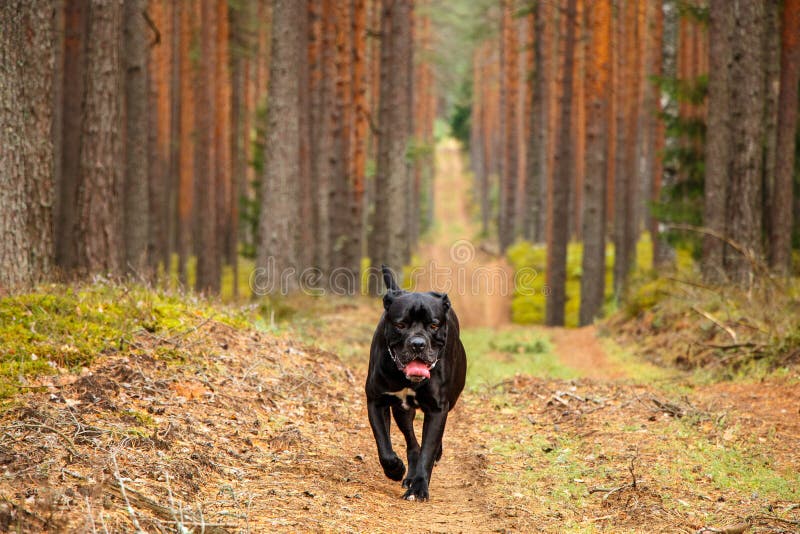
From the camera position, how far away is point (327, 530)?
4.97 meters

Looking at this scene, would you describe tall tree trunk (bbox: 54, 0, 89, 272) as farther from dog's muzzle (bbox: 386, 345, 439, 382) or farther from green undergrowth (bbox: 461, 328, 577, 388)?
dog's muzzle (bbox: 386, 345, 439, 382)

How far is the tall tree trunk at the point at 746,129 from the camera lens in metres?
15.1

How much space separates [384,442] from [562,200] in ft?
60.6

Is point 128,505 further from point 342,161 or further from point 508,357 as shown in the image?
point 342,161

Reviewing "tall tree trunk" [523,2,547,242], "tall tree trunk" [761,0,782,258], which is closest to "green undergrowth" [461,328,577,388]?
"tall tree trunk" [761,0,782,258]

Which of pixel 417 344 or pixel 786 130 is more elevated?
pixel 786 130

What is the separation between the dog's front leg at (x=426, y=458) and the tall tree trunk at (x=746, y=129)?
1069 cm

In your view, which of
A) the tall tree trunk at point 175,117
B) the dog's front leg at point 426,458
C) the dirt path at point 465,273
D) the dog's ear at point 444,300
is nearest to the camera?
the dog's front leg at point 426,458

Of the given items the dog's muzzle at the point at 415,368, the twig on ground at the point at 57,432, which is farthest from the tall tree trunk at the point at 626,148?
the twig on ground at the point at 57,432

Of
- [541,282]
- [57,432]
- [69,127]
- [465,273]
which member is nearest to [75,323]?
[57,432]

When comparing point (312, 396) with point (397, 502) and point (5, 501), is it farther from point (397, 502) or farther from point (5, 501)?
point (5, 501)

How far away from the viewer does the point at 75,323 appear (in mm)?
7926

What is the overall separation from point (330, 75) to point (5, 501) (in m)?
23.6

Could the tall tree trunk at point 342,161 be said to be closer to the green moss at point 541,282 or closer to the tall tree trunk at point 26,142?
the green moss at point 541,282
